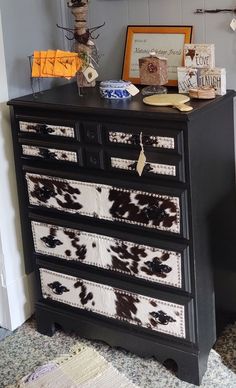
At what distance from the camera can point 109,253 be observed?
225 centimetres

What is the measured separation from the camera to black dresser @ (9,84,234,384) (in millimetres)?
2020

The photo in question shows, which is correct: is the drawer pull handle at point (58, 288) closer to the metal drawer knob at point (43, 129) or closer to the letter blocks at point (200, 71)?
the metal drawer knob at point (43, 129)

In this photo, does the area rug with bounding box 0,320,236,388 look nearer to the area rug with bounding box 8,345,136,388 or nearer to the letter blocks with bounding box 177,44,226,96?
the area rug with bounding box 8,345,136,388

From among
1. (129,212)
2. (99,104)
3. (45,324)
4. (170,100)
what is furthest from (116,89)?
(45,324)

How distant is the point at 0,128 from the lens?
7.87 feet

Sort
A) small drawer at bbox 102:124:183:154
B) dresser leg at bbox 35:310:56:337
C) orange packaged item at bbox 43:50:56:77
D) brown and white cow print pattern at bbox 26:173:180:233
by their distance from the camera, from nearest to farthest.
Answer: small drawer at bbox 102:124:183:154
brown and white cow print pattern at bbox 26:173:180:233
orange packaged item at bbox 43:50:56:77
dresser leg at bbox 35:310:56:337

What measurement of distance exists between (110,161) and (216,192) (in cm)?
40

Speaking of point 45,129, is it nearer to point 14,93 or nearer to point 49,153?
point 49,153

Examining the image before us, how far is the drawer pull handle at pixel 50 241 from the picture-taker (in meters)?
2.40

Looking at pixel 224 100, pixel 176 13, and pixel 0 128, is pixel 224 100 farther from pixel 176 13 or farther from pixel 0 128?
pixel 0 128

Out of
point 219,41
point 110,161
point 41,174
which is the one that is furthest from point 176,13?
point 41,174

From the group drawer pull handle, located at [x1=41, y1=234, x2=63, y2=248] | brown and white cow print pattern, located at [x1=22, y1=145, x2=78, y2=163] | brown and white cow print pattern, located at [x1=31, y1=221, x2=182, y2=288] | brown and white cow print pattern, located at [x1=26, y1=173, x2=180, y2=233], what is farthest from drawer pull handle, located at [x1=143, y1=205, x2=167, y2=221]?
drawer pull handle, located at [x1=41, y1=234, x2=63, y2=248]

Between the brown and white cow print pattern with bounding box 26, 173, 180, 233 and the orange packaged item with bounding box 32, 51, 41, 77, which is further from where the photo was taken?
the orange packaged item with bounding box 32, 51, 41, 77

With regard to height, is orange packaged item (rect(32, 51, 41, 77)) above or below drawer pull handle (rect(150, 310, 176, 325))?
above
